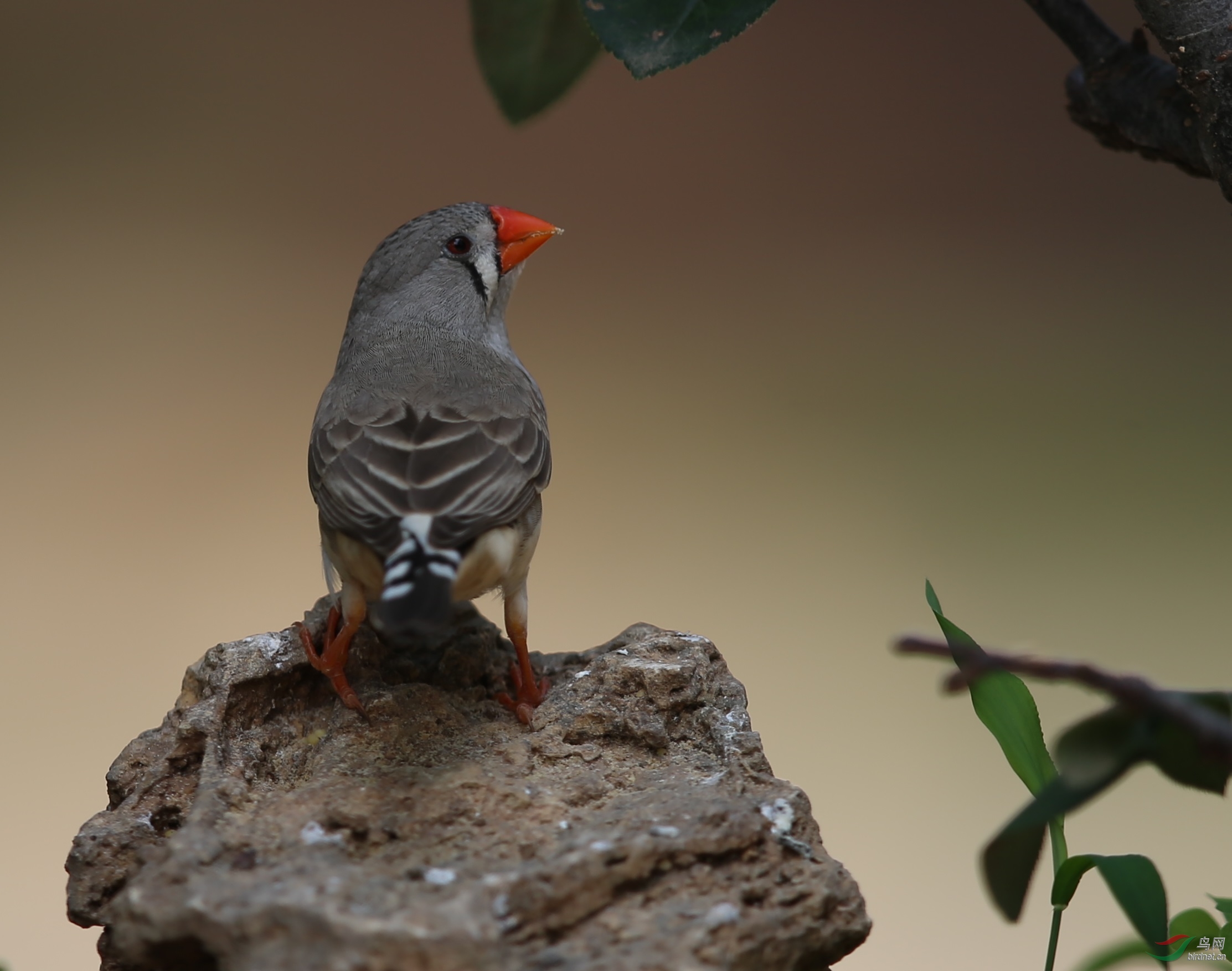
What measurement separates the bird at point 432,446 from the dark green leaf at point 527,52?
589 mm

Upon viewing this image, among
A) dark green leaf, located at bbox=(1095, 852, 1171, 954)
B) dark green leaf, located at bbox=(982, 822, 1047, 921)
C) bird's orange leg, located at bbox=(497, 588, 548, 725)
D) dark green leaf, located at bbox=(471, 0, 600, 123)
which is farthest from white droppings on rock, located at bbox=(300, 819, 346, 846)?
dark green leaf, located at bbox=(471, 0, 600, 123)

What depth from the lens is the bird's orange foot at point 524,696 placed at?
2.47 m

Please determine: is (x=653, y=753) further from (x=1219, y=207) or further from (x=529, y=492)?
(x=1219, y=207)

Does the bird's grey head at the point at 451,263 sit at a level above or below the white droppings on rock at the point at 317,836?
above

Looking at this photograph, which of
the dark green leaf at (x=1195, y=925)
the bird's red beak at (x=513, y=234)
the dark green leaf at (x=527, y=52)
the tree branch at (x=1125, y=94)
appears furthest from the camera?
the bird's red beak at (x=513, y=234)

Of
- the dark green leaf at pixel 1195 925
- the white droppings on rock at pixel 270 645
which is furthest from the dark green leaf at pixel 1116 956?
the white droppings on rock at pixel 270 645

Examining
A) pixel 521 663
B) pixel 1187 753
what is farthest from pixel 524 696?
pixel 1187 753

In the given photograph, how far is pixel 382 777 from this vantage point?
2115mm

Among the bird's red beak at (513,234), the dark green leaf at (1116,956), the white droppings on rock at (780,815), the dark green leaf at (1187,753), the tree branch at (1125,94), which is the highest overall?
the bird's red beak at (513,234)

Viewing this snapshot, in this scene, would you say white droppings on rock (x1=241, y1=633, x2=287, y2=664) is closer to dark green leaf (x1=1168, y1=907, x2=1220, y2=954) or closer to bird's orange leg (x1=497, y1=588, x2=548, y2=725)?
bird's orange leg (x1=497, y1=588, x2=548, y2=725)

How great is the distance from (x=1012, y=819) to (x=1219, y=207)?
5297mm

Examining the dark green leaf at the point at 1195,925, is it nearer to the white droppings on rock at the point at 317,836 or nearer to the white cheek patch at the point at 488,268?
the white droppings on rock at the point at 317,836

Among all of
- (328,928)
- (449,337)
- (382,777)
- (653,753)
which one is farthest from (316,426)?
(328,928)

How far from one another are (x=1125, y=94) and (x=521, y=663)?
2231mm
